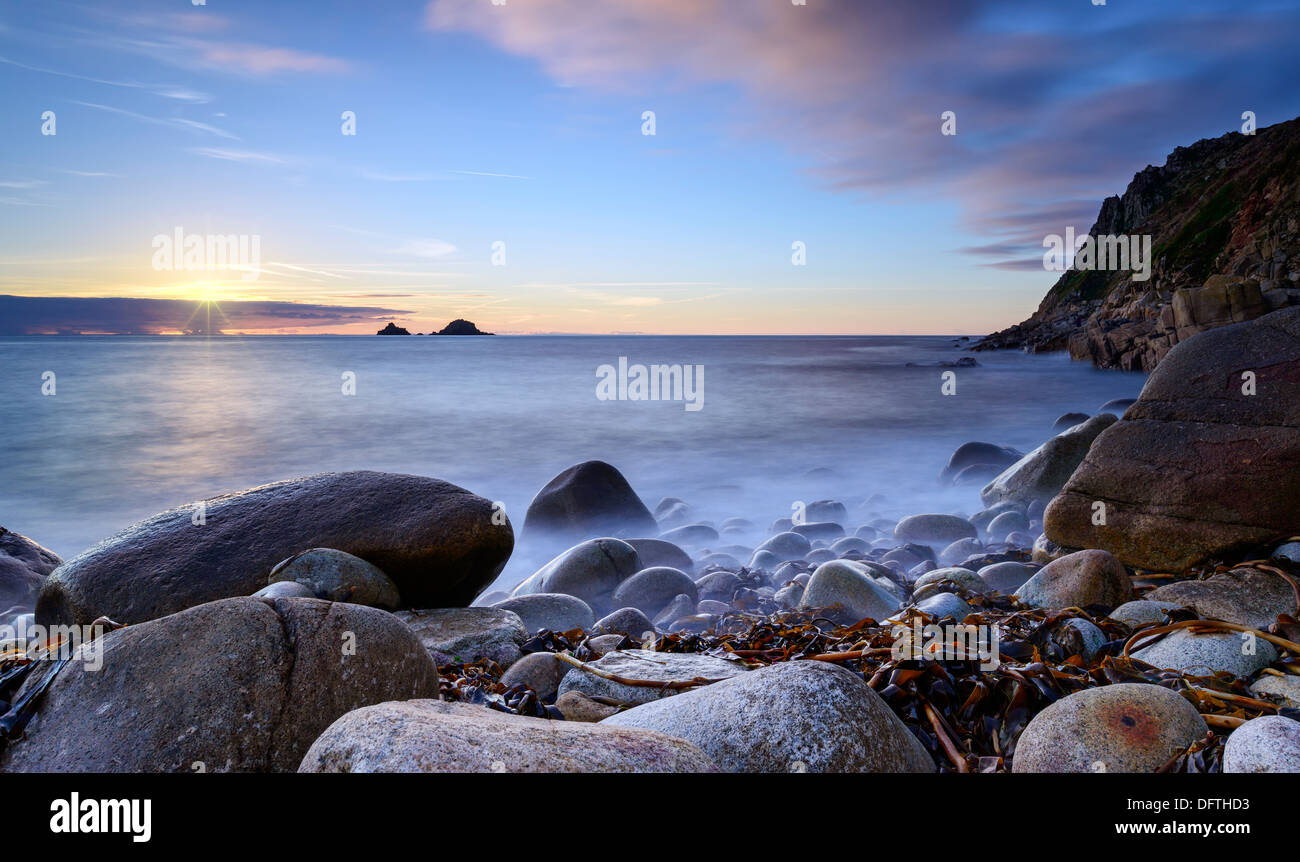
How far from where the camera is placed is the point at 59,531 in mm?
11227

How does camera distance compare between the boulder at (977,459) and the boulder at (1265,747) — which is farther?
the boulder at (977,459)

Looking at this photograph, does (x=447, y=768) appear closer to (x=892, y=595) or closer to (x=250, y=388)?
(x=892, y=595)

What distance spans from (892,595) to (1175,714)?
10.8 ft

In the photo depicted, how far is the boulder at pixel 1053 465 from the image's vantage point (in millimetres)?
9023

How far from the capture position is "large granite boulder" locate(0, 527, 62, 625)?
19.5 ft

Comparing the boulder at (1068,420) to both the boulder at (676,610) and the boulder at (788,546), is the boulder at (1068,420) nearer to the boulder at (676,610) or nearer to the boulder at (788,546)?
the boulder at (788,546)

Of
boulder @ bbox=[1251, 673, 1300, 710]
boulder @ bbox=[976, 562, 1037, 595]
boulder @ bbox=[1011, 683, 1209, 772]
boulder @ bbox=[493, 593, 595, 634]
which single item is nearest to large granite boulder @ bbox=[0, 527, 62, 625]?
boulder @ bbox=[493, 593, 595, 634]

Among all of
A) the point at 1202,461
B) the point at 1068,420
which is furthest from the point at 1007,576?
the point at 1068,420

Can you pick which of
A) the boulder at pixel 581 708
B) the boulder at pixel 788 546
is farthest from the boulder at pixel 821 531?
the boulder at pixel 581 708

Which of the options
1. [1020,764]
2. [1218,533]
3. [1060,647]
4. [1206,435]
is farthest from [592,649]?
[1206,435]

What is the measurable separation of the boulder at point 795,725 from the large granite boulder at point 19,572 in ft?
20.2

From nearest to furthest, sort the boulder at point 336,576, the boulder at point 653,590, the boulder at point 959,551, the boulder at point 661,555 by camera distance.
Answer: the boulder at point 336,576
the boulder at point 653,590
the boulder at point 959,551
the boulder at point 661,555

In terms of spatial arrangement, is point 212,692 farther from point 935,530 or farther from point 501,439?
point 501,439

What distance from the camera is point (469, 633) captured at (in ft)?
14.0
